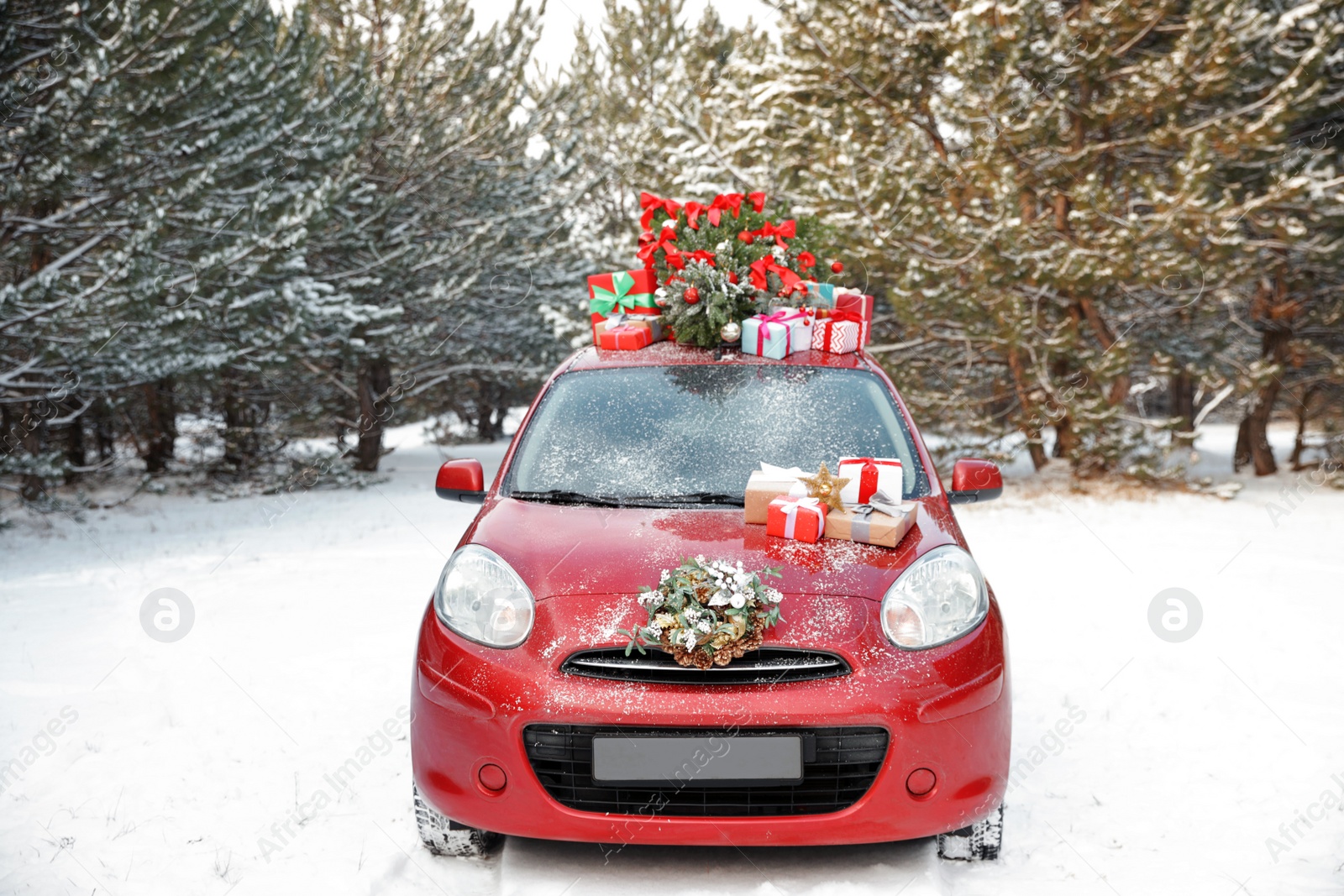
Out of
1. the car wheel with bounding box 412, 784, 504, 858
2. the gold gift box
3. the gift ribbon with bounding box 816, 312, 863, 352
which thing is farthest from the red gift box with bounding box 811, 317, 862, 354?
the car wheel with bounding box 412, 784, 504, 858

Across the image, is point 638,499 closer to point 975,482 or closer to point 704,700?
point 704,700

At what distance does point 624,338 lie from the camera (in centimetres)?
428

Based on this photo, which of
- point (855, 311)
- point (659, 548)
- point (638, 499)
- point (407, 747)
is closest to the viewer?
point (659, 548)

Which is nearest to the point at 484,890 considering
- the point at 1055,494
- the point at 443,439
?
the point at 1055,494

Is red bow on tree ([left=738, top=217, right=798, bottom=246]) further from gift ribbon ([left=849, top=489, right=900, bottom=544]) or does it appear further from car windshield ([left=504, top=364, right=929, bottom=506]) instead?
gift ribbon ([left=849, top=489, right=900, bottom=544])

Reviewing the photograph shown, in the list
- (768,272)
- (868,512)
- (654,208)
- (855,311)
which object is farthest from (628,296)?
(868,512)

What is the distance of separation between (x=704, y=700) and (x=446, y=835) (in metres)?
1.06

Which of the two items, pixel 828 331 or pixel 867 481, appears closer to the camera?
pixel 867 481

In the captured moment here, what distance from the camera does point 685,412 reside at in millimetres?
3736

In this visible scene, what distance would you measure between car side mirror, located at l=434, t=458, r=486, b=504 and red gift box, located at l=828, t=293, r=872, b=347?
172 cm

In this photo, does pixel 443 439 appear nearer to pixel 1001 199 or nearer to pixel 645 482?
pixel 1001 199

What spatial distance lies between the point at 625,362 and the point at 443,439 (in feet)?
70.5

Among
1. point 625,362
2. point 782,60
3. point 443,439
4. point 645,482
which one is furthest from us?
point 443,439

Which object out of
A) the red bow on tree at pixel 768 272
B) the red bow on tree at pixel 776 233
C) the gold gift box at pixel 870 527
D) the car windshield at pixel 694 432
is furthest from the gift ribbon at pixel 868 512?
the red bow on tree at pixel 776 233
